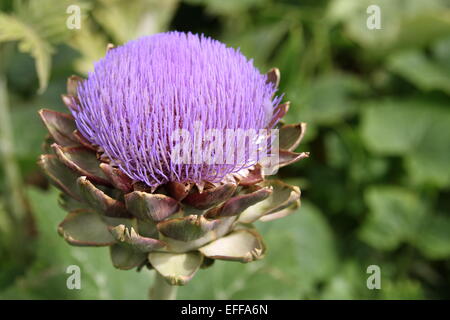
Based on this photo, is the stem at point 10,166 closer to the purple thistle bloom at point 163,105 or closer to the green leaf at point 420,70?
the purple thistle bloom at point 163,105

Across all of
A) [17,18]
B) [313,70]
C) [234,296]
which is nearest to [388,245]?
[234,296]

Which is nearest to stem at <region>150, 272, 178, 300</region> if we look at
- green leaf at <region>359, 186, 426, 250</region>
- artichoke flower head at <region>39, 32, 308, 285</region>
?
artichoke flower head at <region>39, 32, 308, 285</region>

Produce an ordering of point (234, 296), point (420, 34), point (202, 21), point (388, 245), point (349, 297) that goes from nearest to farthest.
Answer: point (234, 296) < point (349, 297) < point (388, 245) < point (420, 34) < point (202, 21)

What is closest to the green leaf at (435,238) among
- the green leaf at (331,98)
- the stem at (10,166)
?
the green leaf at (331,98)

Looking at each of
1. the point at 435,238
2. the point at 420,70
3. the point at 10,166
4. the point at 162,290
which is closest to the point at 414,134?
the point at 420,70

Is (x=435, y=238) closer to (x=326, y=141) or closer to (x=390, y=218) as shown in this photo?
(x=390, y=218)

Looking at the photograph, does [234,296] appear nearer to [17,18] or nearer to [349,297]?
[349,297]

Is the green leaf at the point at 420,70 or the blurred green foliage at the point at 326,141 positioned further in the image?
the green leaf at the point at 420,70
